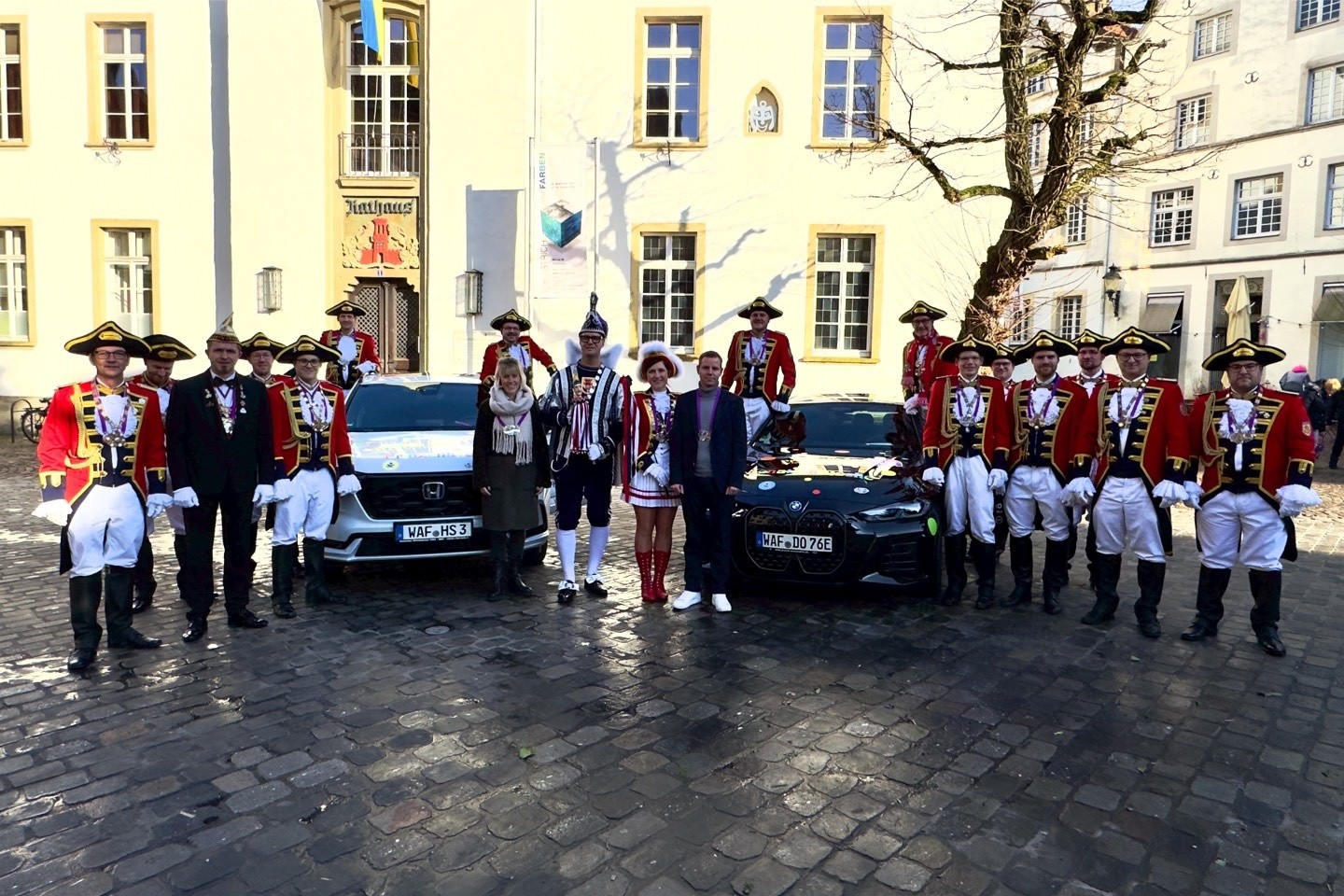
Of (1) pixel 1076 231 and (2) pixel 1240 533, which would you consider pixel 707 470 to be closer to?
(2) pixel 1240 533

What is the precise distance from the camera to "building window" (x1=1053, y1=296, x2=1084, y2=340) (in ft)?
125

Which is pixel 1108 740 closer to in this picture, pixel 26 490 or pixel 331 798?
pixel 331 798

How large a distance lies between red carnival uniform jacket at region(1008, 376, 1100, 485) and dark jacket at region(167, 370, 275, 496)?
5365mm

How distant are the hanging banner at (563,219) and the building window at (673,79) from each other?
4.95 feet

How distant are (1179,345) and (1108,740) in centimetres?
3384

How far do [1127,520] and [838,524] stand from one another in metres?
1.96

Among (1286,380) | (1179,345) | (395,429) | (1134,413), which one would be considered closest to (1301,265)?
(1179,345)

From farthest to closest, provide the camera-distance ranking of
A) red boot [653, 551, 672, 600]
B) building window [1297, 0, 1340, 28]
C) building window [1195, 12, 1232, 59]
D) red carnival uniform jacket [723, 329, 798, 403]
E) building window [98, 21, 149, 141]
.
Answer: building window [1195, 12, 1232, 59]
building window [1297, 0, 1340, 28]
building window [98, 21, 149, 141]
red carnival uniform jacket [723, 329, 798, 403]
red boot [653, 551, 672, 600]

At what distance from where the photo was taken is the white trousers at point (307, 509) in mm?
6523

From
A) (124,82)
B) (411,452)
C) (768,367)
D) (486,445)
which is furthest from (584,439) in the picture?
(124,82)

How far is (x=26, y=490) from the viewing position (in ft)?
41.6

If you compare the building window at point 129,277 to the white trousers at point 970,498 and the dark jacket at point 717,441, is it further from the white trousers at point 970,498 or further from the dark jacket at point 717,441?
the white trousers at point 970,498

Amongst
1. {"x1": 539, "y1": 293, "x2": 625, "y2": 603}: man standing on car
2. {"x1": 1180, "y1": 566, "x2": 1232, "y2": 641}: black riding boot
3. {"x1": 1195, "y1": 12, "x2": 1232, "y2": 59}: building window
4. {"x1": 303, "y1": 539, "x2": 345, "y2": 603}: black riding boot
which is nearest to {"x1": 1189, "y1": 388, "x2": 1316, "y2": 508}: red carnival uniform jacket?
{"x1": 1180, "y1": 566, "x2": 1232, "y2": 641}: black riding boot

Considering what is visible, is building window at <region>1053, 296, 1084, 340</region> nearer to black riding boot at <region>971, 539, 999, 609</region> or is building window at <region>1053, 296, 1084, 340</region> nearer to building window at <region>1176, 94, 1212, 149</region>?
building window at <region>1176, 94, 1212, 149</region>
